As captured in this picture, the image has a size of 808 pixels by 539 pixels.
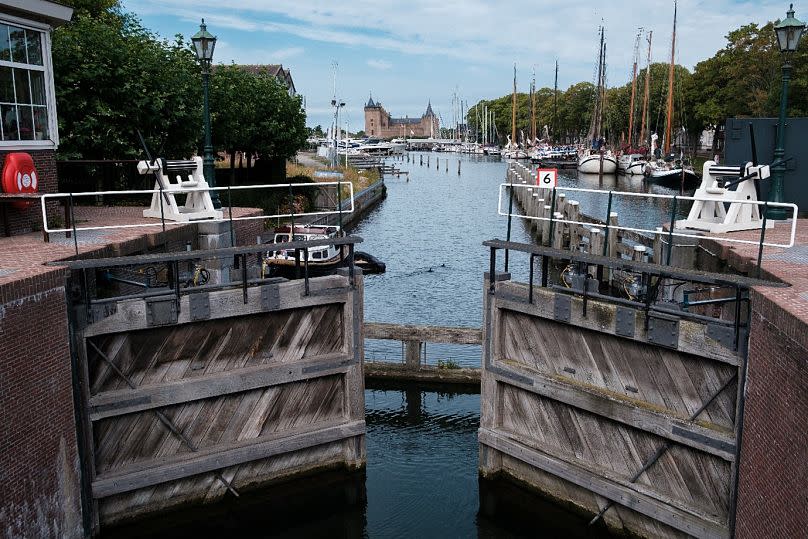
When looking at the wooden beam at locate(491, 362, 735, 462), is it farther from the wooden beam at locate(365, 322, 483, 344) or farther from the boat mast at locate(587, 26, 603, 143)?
the boat mast at locate(587, 26, 603, 143)

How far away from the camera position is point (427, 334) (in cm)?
1769

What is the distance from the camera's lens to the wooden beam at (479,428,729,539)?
423 inches

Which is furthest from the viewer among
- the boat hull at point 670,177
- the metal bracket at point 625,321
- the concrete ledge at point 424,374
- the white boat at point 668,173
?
the white boat at point 668,173

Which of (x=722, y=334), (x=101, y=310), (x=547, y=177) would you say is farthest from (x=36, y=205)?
(x=722, y=334)

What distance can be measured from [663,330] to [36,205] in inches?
474

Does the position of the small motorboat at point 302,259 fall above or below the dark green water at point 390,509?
above

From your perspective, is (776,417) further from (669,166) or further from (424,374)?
(669,166)

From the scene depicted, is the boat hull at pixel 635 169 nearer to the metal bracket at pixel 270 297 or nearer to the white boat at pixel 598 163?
the white boat at pixel 598 163

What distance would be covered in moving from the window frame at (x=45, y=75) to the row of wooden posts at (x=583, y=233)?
9559 millimetres

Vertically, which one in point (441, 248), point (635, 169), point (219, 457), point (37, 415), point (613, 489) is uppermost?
point (635, 169)

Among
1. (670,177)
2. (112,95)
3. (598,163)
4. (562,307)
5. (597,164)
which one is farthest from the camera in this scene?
(597,164)

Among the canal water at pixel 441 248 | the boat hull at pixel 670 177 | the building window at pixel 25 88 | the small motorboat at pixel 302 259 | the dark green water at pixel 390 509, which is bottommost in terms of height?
the dark green water at pixel 390 509

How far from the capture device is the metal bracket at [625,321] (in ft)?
37.2

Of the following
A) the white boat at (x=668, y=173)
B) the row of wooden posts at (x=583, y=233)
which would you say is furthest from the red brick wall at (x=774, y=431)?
the white boat at (x=668, y=173)
